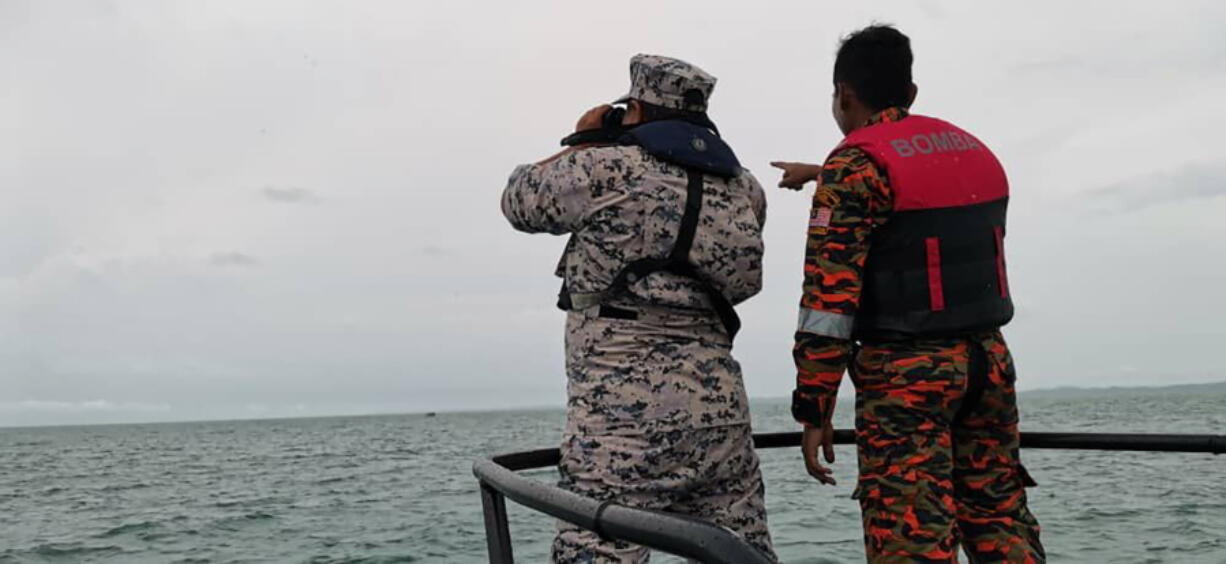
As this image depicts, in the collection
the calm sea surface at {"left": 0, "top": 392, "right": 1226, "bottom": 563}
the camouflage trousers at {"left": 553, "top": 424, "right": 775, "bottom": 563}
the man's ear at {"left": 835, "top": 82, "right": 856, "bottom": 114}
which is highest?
the man's ear at {"left": 835, "top": 82, "right": 856, "bottom": 114}

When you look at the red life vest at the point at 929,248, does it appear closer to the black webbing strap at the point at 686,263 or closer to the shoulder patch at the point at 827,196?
the shoulder patch at the point at 827,196

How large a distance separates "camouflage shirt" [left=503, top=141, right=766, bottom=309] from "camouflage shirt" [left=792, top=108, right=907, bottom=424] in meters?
0.23

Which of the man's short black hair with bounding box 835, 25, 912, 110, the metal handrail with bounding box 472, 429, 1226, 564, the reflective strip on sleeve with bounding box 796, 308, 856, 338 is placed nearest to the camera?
the metal handrail with bounding box 472, 429, 1226, 564

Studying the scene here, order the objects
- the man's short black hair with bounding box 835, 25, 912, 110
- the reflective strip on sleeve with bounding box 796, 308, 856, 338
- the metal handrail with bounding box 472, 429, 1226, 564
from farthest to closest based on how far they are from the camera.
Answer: the man's short black hair with bounding box 835, 25, 912, 110
the reflective strip on sleeve with bounding box 796, 308, 856, 338
the metal handrail with bounding box 472, 429, 1226, 564

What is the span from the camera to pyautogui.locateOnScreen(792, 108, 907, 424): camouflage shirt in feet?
7.33

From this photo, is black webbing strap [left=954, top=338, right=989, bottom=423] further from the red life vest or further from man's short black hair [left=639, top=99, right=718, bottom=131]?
man's short black hair [left=639, top=99, right=718, bottom=131]

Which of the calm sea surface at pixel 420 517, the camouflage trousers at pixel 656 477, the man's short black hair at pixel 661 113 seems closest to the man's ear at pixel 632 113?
the man's short black hair at pixel 661 113

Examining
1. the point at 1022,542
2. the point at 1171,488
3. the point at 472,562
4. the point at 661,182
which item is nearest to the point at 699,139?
the point at 661,182

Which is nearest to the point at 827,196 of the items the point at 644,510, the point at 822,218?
the point at 822,218

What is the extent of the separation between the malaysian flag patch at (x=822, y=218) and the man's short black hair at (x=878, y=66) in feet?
1.23

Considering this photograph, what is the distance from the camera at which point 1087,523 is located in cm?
1249

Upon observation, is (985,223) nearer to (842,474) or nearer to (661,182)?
(661,182)

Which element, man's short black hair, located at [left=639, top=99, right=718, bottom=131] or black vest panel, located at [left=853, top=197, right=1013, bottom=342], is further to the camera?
man's short black hair, located at [left=639, top=99, right=718, bottom=131]

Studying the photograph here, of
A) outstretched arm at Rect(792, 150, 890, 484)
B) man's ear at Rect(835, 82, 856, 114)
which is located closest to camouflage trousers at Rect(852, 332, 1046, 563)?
outstretched arm at Rect(792, 150, 890, 484)
